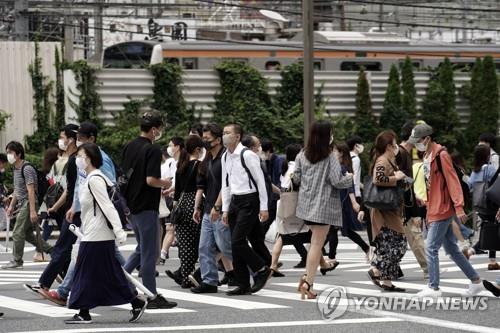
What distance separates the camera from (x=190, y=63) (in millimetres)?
38656

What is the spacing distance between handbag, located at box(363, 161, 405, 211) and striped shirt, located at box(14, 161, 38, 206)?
228 inches

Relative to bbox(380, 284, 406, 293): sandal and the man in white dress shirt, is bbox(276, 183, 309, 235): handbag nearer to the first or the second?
the man in white dress shirt

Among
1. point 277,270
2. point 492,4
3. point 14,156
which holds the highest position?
point 492,4

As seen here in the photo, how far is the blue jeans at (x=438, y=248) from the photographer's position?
39.4ft

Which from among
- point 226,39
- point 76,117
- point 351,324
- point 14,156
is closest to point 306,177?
point 351,324

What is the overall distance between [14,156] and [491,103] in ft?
80.1

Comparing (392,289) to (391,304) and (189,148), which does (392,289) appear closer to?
(391,304)

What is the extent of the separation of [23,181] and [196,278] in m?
4.58

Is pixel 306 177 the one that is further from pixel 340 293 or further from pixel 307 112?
pixel 307 112

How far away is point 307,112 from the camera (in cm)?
2792

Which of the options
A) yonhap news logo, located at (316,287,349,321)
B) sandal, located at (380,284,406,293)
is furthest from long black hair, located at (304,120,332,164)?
sandal, located at (380,284,406,293)

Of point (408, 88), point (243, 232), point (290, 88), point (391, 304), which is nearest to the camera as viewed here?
point (391, 304)

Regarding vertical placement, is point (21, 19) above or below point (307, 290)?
above

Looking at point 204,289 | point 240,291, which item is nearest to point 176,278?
point 204,289
